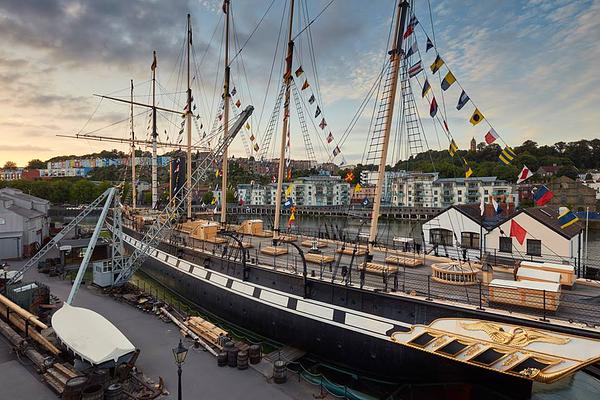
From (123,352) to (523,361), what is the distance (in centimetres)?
1194

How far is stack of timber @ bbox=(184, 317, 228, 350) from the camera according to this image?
1430 cm

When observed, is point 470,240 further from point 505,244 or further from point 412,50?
point 412,50

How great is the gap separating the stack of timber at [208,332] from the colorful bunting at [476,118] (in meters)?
13.6

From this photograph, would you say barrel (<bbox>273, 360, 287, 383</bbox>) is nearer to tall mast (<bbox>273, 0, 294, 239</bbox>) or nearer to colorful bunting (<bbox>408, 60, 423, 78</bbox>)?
tall mast (<bbox>273, 0, 294, 239</bbox>)

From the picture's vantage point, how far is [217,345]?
14.3 meters

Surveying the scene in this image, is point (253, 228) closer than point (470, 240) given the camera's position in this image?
Yes

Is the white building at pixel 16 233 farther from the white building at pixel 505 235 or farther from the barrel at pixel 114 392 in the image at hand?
the white building at pixel 505 235

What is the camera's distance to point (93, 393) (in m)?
9.77

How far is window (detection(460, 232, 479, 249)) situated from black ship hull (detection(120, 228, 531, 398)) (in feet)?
68.1

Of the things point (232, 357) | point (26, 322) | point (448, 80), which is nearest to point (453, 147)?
point (448, 80)

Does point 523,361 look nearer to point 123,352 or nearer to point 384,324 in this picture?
point 384,324

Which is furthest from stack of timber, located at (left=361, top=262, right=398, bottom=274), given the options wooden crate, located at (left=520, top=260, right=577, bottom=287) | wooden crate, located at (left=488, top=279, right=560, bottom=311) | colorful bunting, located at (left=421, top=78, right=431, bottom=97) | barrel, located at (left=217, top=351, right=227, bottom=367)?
colorful bunting, located at (left=421, top=78, right=431, bottom=97)

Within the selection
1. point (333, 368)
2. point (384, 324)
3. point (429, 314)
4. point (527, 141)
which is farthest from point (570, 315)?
point (527, 141)

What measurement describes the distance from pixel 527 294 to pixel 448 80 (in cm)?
901
